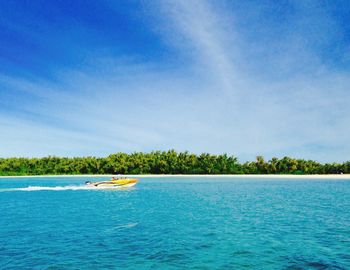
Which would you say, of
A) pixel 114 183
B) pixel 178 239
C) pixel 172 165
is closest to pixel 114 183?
pixel 114 183

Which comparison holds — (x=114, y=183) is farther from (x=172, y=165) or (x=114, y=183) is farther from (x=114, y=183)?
(x=172, y=165)

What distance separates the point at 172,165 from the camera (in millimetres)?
95375

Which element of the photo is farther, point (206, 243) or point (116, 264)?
point (206, 243)

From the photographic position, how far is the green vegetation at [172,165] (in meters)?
92.8

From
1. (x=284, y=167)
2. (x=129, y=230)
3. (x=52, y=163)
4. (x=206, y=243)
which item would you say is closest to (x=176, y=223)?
(x=129, y=230)

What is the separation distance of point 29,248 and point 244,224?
11213 mm

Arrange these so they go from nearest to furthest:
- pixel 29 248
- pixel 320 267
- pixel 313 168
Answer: pixel 320 267 → pixel 29 248 → pixel 313 168

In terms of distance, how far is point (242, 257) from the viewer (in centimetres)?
1302

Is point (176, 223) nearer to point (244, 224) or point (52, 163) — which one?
point (244, 224)

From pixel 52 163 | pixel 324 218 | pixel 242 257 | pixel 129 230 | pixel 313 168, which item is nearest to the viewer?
pixel 242 257

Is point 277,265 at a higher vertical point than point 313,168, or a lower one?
lower

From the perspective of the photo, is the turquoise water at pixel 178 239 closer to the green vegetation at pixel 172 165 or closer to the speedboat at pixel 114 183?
the speedboat at pixel 114 183

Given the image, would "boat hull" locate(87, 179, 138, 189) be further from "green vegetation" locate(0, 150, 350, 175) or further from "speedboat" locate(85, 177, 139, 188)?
"green vegetation" locate(0, 150, 350, 175)

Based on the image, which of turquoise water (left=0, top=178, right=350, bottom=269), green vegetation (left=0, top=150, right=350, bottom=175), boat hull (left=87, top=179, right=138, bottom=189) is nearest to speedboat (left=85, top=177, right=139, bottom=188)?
boat hull (left=87, top=179, right=138, bottom=189)
